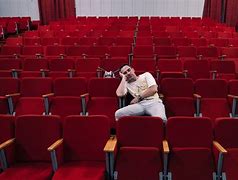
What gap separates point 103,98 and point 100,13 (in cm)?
780

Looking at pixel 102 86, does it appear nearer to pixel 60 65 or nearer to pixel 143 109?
pixel 143 109

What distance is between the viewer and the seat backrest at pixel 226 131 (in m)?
2.01

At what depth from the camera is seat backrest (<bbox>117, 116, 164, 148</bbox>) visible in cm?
203

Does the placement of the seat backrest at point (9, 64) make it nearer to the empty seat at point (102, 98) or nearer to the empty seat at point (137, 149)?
the empty seat at point (102, 98)

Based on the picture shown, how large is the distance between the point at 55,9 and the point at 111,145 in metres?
7.51

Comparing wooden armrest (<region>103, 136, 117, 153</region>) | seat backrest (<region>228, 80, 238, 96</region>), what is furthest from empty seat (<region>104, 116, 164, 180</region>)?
seat backrest (<region>228, 80, 238, 96</region>)

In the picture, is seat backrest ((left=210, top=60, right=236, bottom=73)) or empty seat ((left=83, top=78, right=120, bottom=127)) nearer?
empty seat ((left=83, top=78, right=120, bottom=127))

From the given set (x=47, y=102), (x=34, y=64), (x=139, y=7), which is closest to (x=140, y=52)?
(x=34, y=64)

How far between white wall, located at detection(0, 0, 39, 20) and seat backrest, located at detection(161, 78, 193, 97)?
7.74m

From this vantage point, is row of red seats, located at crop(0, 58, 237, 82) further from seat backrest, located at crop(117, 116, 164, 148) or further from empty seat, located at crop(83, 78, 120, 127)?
seat backrest, located at crop(117, 116, 164, 148)

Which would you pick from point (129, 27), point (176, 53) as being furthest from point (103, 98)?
point (129, 27)

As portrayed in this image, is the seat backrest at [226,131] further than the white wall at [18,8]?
No

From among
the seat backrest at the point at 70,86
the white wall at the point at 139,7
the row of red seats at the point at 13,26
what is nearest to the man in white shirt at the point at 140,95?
the seat backrest at the point at 70,86

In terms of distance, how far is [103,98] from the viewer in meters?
2.88
